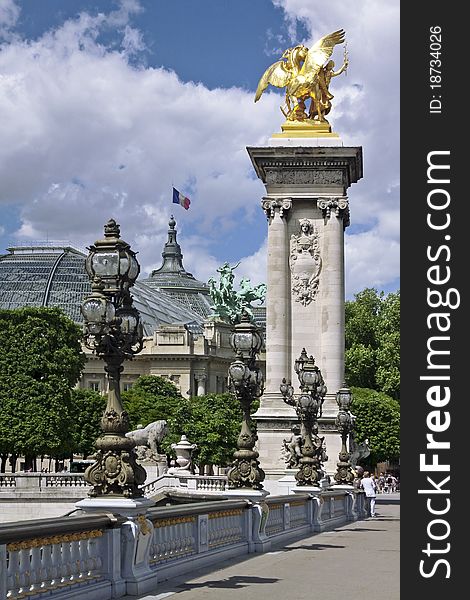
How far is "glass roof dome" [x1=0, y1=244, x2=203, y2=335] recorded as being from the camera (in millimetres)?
179250

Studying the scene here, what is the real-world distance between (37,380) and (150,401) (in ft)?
96.2

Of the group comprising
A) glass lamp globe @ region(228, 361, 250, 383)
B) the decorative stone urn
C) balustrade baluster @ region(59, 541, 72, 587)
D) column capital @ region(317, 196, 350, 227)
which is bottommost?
balustrade baluster @ region(59, 541, 72, 587)

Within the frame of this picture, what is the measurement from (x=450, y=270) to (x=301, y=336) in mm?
41260

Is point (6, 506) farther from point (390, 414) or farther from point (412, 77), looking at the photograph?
point (412, 77)

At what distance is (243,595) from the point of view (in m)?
17.4

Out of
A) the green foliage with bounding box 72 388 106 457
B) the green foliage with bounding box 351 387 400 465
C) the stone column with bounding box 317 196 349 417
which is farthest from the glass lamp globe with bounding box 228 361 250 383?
the green foliage with bounding box 72 388 106 457

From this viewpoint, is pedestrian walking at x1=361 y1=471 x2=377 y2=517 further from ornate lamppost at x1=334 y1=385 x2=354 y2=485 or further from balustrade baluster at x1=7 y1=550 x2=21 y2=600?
balustrade baluster at x1=7 y1=550 x2=21 y2=600

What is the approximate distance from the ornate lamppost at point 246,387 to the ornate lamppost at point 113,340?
698cm

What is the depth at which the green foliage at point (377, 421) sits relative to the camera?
318 ft

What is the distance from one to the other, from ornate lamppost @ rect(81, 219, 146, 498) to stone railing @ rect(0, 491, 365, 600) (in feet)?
2.17

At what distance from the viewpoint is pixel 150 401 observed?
11456 cm

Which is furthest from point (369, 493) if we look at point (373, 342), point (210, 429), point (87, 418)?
point (373, 342)

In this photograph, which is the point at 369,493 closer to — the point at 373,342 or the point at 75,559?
the point at 75,559

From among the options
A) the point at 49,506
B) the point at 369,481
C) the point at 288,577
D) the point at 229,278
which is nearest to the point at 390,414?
the point at 229,278
